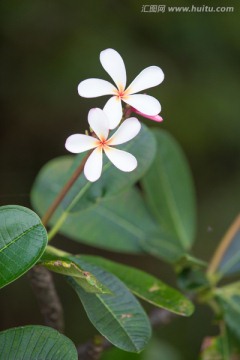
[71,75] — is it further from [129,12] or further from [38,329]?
[38,329]

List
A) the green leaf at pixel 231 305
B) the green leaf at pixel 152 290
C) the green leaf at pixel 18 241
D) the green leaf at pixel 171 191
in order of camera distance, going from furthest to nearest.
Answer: the green leaf at pixel 171 191 → the green leaf at pixel 231 305 → the green leaf at pixel 152 290 → the green leaf at pixel 18 241

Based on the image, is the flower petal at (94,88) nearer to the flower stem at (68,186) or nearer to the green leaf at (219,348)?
the flower stem at (68,186)

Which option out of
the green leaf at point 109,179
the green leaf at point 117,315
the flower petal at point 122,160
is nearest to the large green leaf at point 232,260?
the green leaf at point 109,179

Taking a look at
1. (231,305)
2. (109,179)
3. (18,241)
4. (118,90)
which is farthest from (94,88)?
(231,305)

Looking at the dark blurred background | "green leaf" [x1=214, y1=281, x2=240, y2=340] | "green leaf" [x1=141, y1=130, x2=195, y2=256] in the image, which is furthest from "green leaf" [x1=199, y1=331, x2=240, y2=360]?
the dark blurred background

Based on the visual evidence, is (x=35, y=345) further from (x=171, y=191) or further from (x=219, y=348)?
(x=171, y=191)
